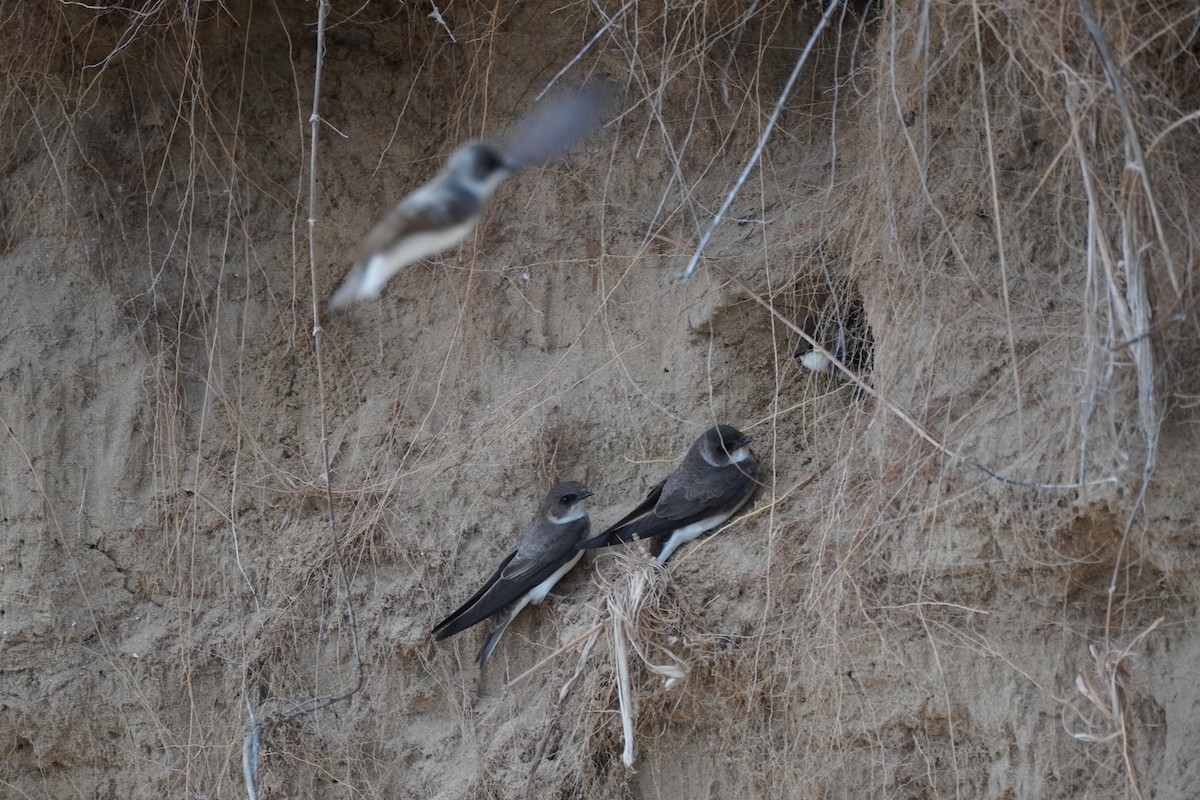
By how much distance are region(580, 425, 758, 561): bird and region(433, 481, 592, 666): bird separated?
4.0 inches

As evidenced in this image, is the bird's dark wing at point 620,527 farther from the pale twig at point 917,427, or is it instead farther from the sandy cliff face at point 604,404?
the pale twig at point 917,427

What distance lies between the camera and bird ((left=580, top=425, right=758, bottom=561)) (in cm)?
495

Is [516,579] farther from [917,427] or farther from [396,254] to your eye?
[396,254]

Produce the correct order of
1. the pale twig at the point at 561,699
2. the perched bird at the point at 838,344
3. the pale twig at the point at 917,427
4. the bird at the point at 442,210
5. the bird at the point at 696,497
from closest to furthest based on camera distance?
the bird at the point at 442,210, the pale twig at the point at 917,427, the pale twig at the point at 561,699, the bird at the point at 696,497, the perched bird at the point at 838,344

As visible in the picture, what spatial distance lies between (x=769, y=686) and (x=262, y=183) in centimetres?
288

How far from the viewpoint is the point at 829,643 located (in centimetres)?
443

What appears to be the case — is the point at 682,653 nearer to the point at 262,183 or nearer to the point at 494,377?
the point at 494,377

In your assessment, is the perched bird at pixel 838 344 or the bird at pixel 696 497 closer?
the bird at pixel 696 497

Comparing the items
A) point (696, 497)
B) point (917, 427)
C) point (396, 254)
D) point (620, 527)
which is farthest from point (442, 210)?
point (620, 527)

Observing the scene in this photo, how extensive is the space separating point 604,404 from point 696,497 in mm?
693

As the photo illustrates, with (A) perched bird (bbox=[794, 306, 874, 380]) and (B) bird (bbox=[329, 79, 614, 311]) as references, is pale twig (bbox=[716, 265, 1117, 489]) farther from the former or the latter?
(B) bird (bbox=[329, 79, 614, 311])

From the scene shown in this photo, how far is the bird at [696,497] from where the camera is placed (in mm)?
4953

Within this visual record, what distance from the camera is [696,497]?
493 cm

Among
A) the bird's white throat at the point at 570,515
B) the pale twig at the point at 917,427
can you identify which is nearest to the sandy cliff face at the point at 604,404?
the pale twig at the point at 917,427
